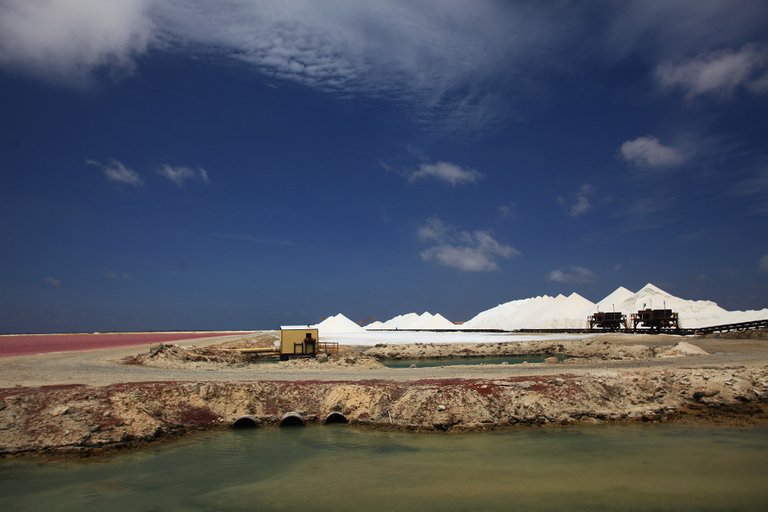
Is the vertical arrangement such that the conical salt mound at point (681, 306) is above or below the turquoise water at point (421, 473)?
above

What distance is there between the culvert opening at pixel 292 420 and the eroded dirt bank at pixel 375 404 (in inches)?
12.5

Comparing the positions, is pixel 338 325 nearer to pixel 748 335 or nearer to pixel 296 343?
pixel 296 343

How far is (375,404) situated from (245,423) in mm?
4272

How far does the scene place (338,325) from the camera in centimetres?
10000

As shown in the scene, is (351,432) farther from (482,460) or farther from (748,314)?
(748,314)

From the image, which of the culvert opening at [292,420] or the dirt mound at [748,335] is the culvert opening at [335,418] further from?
the dirt mound at [748,335]

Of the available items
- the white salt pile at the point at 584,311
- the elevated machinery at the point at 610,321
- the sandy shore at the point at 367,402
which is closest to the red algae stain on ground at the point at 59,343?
Result: the sandy shore at the point at 367,402

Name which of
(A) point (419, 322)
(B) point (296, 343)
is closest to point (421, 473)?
(B) point (296, 343)

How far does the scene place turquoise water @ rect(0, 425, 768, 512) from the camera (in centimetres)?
984

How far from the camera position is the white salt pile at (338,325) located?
98.0 m

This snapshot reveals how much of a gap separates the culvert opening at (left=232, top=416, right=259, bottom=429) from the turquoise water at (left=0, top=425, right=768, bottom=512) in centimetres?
83

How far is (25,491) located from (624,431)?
15.6 metres

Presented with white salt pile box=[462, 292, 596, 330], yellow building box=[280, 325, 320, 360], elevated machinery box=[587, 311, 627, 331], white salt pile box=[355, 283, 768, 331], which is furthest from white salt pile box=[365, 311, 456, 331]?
yellow building box=[280, 325, 320, 360]

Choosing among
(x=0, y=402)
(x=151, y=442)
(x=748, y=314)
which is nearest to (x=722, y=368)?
(x=151, y=442)
